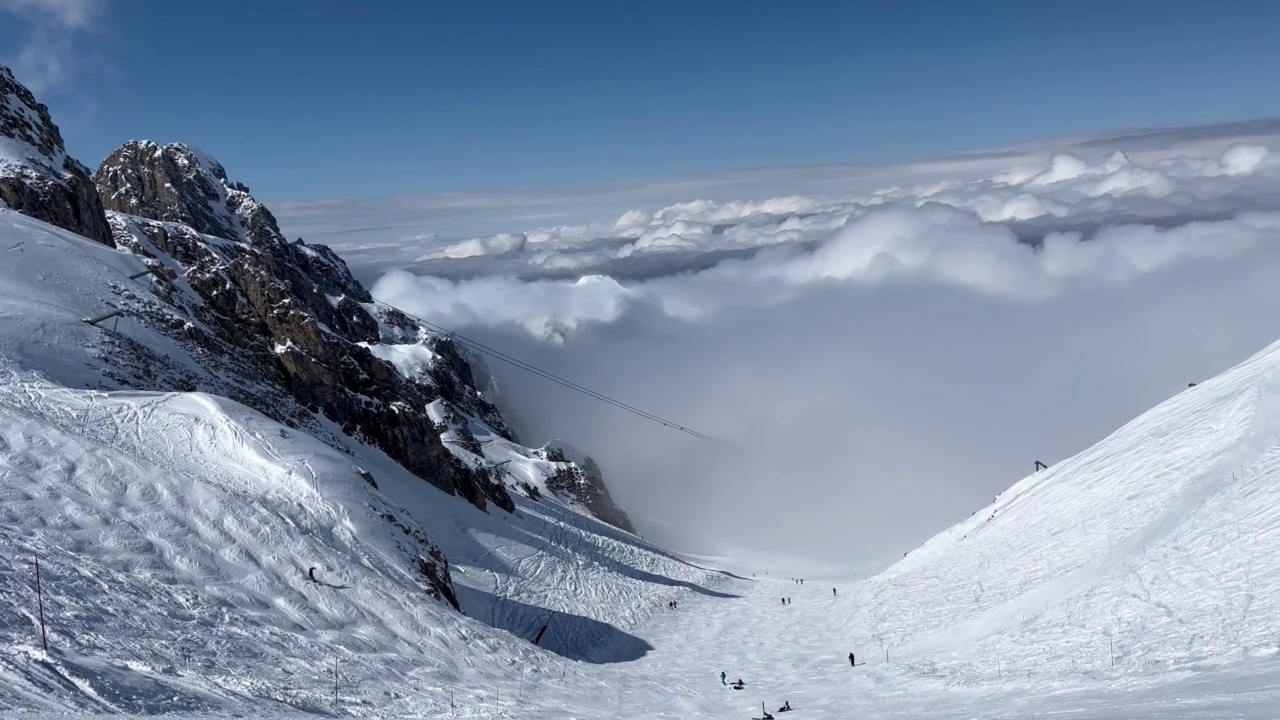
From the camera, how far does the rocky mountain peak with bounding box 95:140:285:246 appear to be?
103 m

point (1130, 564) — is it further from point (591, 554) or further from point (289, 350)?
point (289, 350)

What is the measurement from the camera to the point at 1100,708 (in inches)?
668

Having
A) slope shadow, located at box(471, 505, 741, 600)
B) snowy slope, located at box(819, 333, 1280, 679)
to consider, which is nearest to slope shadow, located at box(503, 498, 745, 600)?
slope shadow, located at box(471, 505, 741, 600)

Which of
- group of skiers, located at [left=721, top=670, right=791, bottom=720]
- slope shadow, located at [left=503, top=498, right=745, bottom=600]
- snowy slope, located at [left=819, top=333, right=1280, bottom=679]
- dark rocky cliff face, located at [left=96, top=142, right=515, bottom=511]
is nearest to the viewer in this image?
snowy slope, located at [left=819, top=333, right=1280, bottom=679]

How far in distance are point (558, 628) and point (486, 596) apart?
171 inches

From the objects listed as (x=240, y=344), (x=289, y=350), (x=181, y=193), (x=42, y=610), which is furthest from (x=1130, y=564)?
(x=181, y=193)

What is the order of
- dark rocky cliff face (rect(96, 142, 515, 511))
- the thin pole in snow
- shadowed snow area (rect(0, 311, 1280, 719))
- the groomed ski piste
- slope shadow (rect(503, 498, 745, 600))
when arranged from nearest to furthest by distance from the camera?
1. the thin pole in snow
2. shadowed snow area (rect(0, 311, 1280, 719))
3. the groomed ski piste
4. dark rocky cliff face (rect(96, 142, 515, 511))
5. slope shadow (rect(503, 498, 745, 600))

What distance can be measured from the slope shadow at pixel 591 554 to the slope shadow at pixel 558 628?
9.90m

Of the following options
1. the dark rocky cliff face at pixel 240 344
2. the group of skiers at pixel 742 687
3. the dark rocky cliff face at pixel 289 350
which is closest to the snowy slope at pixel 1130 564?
the group of skiers at pixel 742 687

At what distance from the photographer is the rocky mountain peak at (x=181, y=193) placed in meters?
103

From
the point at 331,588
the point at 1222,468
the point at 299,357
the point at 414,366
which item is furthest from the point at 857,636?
the point at 414,366

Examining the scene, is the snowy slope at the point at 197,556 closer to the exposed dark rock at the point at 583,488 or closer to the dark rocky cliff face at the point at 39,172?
the dark rocky cliff face at the point at 39,172

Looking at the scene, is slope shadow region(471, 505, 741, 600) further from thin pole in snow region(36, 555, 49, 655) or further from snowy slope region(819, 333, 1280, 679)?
thin pole in snow region(36, 555, 49, 655)

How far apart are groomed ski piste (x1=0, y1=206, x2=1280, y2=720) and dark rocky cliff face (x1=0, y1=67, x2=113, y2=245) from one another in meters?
9.30
